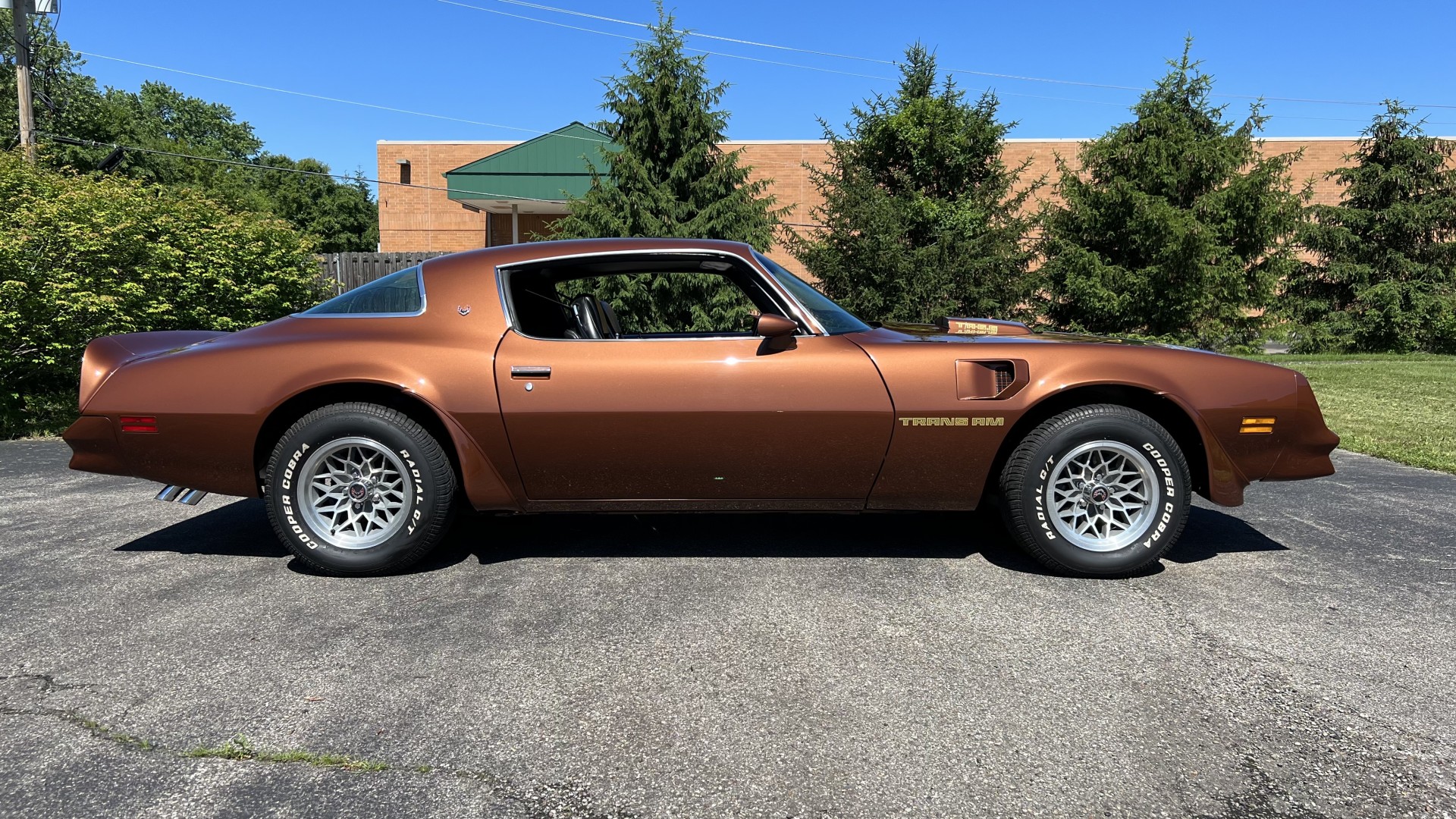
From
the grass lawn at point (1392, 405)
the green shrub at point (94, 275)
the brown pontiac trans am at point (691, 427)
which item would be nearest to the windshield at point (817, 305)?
the brown pontiac trans am at point (691, 427)

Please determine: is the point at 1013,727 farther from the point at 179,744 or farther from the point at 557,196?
the point at 557,196

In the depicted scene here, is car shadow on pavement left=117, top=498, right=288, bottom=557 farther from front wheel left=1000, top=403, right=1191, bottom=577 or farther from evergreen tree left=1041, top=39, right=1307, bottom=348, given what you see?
evergreen tree left=1041, top=39, right=1307, bottom=348

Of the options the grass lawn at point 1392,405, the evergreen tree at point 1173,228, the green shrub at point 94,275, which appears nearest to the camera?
the grass lawn at point 1392,405

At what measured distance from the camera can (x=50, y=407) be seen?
8.08m

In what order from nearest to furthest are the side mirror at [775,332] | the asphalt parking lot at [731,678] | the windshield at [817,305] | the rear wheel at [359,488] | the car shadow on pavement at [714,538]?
1. the asphalt parking lot at [731,678]
2. the side mirror at [775,332]
3. the rear wheel at [359,488]
4. the windshield at [817,305]
5. the car shadow on pavement at [714,538]

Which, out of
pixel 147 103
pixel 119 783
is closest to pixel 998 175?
pixel 119 783

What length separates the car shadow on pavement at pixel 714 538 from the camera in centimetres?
394

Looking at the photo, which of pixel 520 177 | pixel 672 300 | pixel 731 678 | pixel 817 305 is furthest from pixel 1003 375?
pixel 520 177

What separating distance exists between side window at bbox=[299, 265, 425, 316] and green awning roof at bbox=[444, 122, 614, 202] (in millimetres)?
22872

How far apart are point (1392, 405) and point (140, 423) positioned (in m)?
11.8

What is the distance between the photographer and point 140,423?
11.9ft

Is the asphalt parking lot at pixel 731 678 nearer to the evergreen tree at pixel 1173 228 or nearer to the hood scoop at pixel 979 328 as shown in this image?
the hood scoop at pixel 979 328

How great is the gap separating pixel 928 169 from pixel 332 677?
1624 cm

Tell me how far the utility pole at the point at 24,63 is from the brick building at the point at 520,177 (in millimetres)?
11027
